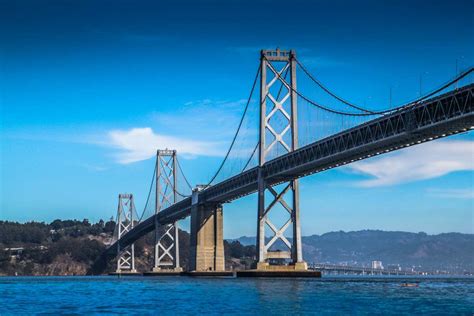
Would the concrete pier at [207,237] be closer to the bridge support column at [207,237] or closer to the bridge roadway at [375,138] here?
the bridge support column at [207,237]

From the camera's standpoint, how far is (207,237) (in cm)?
8919

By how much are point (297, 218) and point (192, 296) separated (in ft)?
66.2

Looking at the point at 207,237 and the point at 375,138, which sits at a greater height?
the point at 375,138

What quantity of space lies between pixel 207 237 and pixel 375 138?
39567mm

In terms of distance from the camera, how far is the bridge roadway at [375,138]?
44.4 m

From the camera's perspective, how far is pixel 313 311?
34875 mm

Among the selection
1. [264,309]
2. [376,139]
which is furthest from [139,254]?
[264,309]

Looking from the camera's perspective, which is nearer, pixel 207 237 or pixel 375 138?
pixel 375 138

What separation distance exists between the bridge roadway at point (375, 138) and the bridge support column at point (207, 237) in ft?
30.8

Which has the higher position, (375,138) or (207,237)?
(375,138)

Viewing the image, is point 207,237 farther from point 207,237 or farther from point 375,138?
point 375,138

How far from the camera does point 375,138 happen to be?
52625 millimetres

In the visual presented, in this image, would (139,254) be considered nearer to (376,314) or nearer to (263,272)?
(263,272)

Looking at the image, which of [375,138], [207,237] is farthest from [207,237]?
[375,138]
